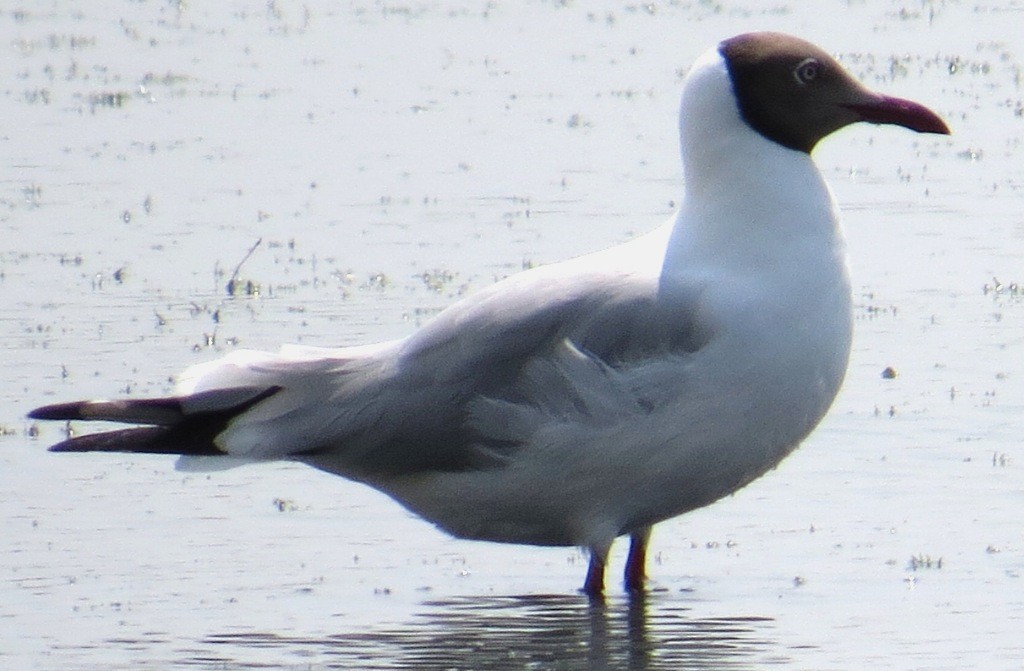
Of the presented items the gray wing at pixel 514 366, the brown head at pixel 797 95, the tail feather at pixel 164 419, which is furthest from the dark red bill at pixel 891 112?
the tail feather at pixel 164 419

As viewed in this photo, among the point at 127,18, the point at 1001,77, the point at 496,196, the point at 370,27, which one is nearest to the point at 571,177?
the point at 496,196

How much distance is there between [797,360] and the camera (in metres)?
7.45

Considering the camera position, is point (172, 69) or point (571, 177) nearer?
point (571, 177)

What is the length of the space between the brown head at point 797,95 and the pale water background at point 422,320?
1.49 m

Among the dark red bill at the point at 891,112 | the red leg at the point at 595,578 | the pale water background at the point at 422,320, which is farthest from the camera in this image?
the dark red bill at the point at 891,112

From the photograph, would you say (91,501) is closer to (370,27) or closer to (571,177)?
(571,177)

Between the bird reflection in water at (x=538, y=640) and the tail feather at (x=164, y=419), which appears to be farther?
the tail feather at (x=164, y=419)

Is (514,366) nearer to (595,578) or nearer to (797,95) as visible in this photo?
(595,578)

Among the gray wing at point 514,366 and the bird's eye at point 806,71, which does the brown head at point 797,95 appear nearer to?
the bird's eye at point 806,71

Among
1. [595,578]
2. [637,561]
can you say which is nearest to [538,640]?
[595,578]

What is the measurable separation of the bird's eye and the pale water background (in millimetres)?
1636

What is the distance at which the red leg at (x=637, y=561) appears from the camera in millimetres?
8172

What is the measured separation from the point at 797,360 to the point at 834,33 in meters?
19.4

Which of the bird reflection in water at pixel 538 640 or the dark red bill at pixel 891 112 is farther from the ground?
the dark red bill at pixel 891 112
